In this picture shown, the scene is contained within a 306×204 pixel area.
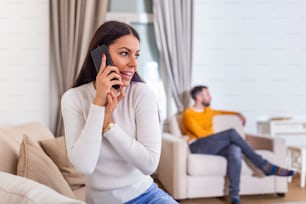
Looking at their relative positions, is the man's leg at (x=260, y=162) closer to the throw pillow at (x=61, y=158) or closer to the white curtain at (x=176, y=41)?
the white curtain at (x=176, y=41)

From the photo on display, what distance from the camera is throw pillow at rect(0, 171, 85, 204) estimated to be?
0.71 metres

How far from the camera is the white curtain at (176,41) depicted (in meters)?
4.39

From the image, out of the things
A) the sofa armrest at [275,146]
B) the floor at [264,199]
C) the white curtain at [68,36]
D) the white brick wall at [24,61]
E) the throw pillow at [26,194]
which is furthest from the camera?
the white curtain at [68,36]

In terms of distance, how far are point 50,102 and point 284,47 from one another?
2.96m

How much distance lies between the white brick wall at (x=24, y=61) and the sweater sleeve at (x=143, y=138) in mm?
2011

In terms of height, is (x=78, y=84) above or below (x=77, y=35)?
below

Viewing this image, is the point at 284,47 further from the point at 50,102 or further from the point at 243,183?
the point at 50,102

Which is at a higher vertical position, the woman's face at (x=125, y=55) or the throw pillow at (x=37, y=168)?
the woman's face at (x=125, y=55)

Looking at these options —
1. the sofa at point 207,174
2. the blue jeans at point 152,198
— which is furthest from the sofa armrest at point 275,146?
the blue jeans at point 152,198

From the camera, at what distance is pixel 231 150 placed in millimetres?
3441

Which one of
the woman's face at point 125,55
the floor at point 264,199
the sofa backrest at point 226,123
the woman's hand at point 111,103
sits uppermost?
the woman's face at point 125,55

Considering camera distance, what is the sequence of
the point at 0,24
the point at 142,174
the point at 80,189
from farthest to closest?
1. the point at 0,24
2. the point at 80,189
3. the point at 142,174

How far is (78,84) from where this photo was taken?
133cm

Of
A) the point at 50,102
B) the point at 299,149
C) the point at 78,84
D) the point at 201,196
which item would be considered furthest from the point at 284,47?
the point at 78,84
